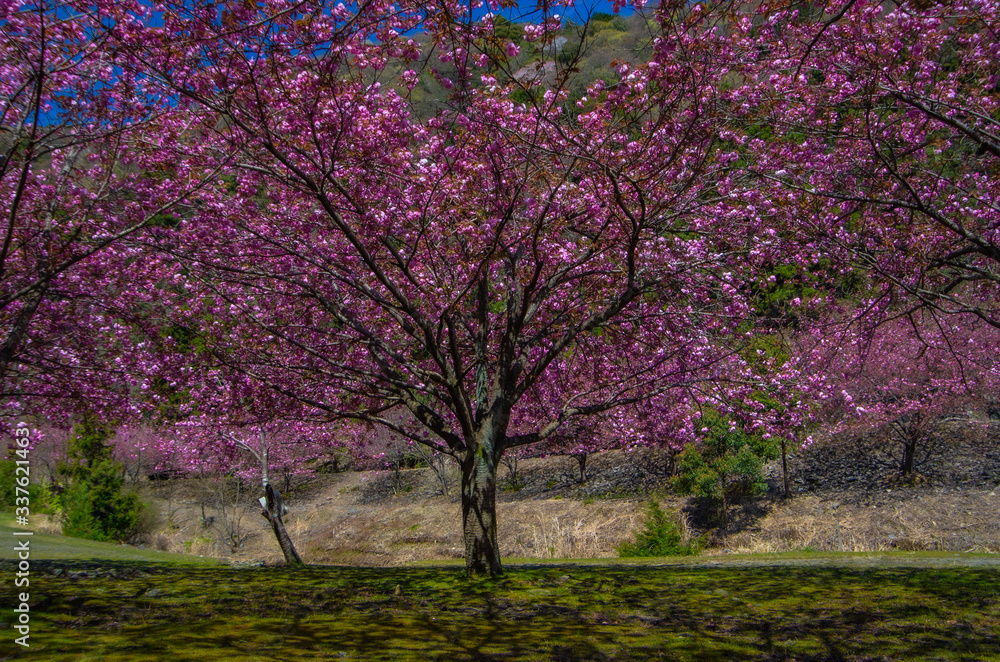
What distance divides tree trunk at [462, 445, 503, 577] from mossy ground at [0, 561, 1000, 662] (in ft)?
2.75

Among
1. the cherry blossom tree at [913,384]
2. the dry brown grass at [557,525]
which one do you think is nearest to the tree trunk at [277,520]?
the dry brown grass at [557,525]

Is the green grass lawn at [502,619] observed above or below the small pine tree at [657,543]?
above

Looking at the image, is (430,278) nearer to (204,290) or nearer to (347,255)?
(347,255)

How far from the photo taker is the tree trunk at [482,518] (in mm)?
6918

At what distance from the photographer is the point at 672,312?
773 centimetres

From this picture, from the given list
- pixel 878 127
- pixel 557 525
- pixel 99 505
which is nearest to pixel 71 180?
pixel 878 127

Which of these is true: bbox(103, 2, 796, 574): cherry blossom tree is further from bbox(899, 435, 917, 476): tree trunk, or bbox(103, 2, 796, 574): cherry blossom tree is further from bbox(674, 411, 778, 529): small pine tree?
bbox(899, 435, 917, 476): tree trunk

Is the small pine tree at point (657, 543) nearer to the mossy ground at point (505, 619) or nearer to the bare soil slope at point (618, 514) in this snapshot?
the bare soil slope at point (618, 514)

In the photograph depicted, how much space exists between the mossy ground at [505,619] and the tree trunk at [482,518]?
2.75ft

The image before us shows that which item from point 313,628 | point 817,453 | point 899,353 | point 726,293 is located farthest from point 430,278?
point 817,453

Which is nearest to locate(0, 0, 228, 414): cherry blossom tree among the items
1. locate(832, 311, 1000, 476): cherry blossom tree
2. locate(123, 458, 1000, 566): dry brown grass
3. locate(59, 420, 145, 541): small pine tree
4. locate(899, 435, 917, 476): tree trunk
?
locate(59, 420, 145, 541): small pine tree

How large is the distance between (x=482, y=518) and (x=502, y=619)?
2.86 meters

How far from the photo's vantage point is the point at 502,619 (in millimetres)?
4078

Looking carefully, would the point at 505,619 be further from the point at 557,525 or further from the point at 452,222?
the point at 557,525
